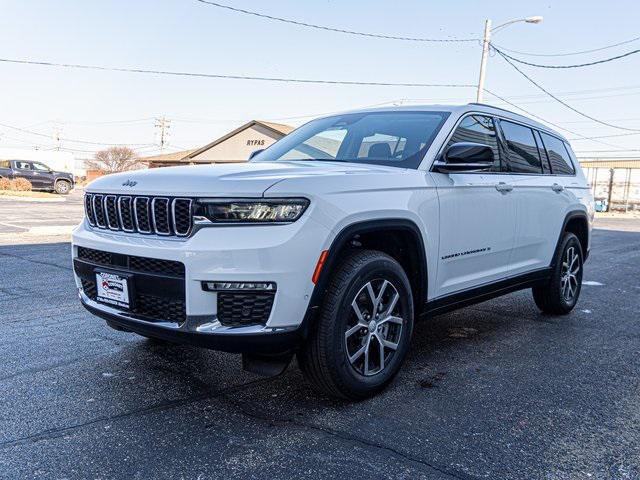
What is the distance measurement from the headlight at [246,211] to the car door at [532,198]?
8.04 feet

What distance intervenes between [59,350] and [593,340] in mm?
4295

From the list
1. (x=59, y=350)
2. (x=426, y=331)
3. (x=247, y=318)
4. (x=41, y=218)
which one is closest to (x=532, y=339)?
(x=426, y=331)

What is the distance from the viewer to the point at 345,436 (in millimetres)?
2838

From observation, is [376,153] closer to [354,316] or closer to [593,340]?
[354,316]

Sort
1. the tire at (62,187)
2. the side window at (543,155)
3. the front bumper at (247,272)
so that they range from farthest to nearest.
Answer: the tire at (62,187) < the side window at (543,155) < the front bumper at (247,272)

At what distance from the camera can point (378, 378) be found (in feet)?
10.9

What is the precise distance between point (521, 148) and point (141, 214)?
3.40 meters

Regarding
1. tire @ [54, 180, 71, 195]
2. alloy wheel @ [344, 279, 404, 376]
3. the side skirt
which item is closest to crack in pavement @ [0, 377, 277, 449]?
alloy wheel @ [344, 279, 404, 376]

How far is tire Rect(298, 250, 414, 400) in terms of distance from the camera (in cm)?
298

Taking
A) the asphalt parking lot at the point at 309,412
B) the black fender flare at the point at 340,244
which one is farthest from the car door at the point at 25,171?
the black fender flare at the point at 340,244

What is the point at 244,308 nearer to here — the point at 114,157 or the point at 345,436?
the point at 345,436

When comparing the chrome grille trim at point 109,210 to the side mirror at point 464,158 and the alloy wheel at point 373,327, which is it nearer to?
the alloy wheel at point 373,327

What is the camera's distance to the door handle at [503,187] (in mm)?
4306

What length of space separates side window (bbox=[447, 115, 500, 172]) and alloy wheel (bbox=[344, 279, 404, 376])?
127cm
